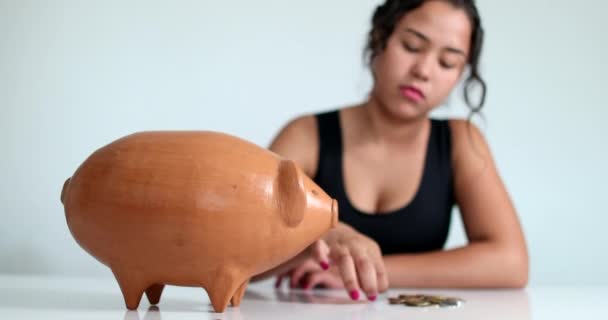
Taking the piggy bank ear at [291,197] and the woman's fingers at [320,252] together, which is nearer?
the piggy bank ear at [291,197]

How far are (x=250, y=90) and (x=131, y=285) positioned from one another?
4.28 ft

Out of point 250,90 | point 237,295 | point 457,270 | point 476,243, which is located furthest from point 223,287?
point 250,90

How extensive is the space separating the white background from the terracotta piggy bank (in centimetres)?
103

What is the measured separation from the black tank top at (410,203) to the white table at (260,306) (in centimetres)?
39

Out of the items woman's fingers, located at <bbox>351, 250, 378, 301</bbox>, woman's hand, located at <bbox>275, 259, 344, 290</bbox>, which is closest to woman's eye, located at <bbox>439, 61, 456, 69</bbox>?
woman's hand, located at <bbox>275, 259, 344, 290</bbox>

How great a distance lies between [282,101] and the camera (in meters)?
1.91

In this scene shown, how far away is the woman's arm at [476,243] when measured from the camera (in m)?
1.14

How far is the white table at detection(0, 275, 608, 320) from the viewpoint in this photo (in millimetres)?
612

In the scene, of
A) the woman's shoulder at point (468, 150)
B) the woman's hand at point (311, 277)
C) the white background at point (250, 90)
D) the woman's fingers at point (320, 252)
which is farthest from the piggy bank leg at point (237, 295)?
the white background at point (250, 90)

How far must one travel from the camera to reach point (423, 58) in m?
1.16

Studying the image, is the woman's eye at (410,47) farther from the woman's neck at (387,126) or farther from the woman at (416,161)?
the woman's neck at (387,126)

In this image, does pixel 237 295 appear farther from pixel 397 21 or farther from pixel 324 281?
pixel 397 21

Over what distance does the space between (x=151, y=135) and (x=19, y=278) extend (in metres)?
0.51

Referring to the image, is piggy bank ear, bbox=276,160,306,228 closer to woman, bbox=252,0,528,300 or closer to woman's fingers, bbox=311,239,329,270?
woman's fingers, bbox=311,239,329,270
